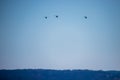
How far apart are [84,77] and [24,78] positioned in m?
10.1

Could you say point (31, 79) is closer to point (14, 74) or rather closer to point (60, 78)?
point (14, 74)

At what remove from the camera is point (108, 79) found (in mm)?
30234

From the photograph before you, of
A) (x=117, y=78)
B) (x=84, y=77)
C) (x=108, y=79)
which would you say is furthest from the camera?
(x=84, y=77)

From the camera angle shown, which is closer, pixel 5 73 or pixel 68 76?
pixel 5 73

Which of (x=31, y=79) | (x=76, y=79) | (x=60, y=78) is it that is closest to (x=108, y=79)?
(x=76, y=79)

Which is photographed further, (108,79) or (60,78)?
(60,78)

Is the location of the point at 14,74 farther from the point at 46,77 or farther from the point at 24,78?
the point at 46,77

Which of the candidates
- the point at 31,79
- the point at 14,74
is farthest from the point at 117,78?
the point at 14,74

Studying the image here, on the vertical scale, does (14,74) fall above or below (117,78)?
above

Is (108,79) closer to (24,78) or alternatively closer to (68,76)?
(68,76)

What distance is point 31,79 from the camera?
31.7 metres

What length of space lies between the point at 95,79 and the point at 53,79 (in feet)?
23.7

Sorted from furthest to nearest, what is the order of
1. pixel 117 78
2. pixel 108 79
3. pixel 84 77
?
1. pixel 84 77
2. pixel 108 79
3. pixel 117 78

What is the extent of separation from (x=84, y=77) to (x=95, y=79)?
1.83 meters
